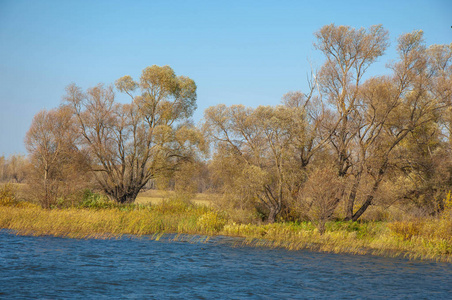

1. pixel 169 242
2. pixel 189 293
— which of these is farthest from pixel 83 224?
pixel 189 293

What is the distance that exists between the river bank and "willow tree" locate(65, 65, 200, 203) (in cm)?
1245

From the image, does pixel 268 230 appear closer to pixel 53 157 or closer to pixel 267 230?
pixel 267 230

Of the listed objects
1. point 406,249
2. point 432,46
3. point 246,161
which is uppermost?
point 432,46

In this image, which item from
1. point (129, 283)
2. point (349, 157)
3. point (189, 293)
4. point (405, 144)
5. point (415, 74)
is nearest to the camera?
point (189, 293)

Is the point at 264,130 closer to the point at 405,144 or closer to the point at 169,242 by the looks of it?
the point at 169,242

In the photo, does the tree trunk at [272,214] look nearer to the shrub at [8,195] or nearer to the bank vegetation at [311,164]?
the bank vegetation at [311,164]

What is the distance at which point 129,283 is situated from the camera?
46.8 ft

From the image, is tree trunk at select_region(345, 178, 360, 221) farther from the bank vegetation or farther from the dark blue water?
the dark blue water

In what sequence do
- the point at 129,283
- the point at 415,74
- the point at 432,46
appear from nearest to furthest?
the point at 129,283
the point at 415,74
the point at 432,46

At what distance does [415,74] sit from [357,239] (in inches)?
583

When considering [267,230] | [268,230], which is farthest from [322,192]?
[267,230]

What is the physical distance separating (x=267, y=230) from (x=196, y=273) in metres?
11.2

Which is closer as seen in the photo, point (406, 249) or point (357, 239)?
point (406, 249)

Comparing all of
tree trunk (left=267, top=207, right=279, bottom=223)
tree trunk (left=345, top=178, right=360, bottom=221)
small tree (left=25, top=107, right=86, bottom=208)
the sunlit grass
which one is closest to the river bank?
the sunlit grass
